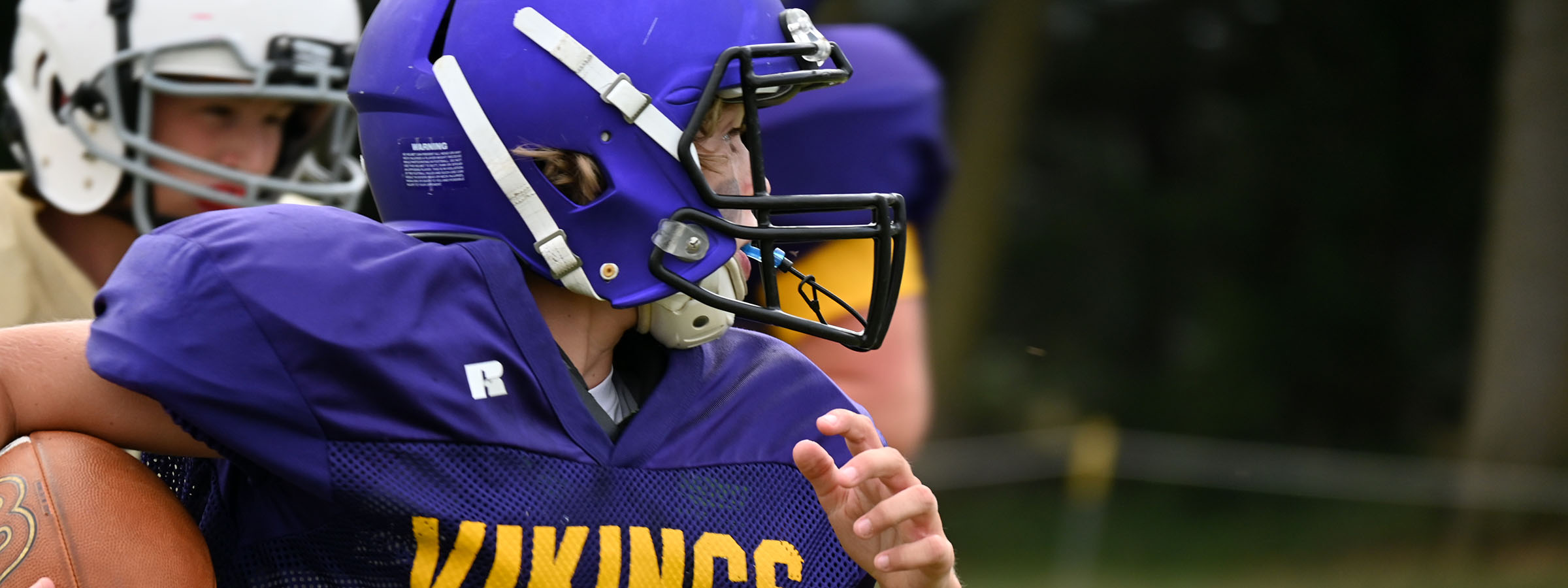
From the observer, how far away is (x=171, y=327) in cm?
172

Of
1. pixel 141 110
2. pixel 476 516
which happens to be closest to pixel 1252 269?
pixel 141 110

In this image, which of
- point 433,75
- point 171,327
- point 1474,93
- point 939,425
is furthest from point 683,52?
point 1474,93

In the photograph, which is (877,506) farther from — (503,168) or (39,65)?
(39,65)

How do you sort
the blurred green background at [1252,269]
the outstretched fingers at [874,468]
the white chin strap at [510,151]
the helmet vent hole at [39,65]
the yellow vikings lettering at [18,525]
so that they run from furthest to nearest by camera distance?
the blurred green background at [1252,269] < the helmet vent hole at [39,65] < the white chin strap at [510,151] < the outstretched fingers at [874,468] < the yellow vikings lettering at [18,525]

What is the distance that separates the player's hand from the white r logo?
0.37 metres

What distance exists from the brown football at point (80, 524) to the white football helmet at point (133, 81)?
1.84m

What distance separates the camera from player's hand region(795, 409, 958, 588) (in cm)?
185

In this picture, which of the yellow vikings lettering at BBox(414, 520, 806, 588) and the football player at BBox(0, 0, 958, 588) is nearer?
the football player at BBox(0, 0, 958, 588)

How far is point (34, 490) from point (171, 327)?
0.79 feet

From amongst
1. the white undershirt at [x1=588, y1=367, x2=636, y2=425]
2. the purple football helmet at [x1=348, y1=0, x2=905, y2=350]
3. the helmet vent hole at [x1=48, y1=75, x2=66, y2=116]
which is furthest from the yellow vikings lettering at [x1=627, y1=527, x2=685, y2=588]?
the helmet vent hole at [x1=48, y1=75, x2=66, y2=116]

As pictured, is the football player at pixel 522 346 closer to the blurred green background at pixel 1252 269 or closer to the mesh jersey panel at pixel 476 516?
the mesh jersey panel at pixel 476 516

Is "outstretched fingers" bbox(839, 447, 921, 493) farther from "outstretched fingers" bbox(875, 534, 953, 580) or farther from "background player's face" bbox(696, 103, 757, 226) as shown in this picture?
"background player's face" bbox(696, 103, 757, 226)

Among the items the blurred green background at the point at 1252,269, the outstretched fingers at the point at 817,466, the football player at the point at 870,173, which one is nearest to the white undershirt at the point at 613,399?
the outstretched fingers at the point at 817,466

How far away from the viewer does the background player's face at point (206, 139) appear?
366cm
